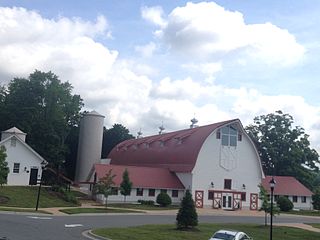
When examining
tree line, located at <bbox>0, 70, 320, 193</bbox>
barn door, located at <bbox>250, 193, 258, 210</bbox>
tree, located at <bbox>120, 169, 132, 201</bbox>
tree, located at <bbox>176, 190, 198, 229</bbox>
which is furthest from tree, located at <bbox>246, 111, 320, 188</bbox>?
tree, located at <bbox>176, 190, 198, 229</bbox>

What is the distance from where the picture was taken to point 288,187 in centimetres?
6588

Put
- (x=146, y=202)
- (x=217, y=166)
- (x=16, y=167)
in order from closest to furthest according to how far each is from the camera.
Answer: (x=146, y=202)
(x=16, y=167)
(x=217, y=166)

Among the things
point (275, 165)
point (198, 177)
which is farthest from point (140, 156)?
point (275, 165)

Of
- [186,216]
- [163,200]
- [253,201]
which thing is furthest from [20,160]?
[186,216]

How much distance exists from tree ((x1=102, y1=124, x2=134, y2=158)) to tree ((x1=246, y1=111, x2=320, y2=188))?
2837 cm

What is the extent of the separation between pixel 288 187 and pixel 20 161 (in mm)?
34411

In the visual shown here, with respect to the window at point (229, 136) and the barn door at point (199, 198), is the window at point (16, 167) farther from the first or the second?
the window at point (229, 136)

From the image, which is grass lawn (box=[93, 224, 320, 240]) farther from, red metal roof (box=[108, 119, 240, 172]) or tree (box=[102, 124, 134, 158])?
tree (box=[102, 124, 134, 158])

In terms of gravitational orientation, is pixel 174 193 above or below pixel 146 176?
below

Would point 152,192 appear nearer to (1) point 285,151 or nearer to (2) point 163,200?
(2) point 163,200

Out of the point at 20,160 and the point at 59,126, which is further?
the point at 59,126

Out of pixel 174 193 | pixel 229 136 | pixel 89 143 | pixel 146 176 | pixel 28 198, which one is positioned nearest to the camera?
pixel 28 198

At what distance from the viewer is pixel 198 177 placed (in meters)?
58.8

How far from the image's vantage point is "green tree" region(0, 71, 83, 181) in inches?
2781
